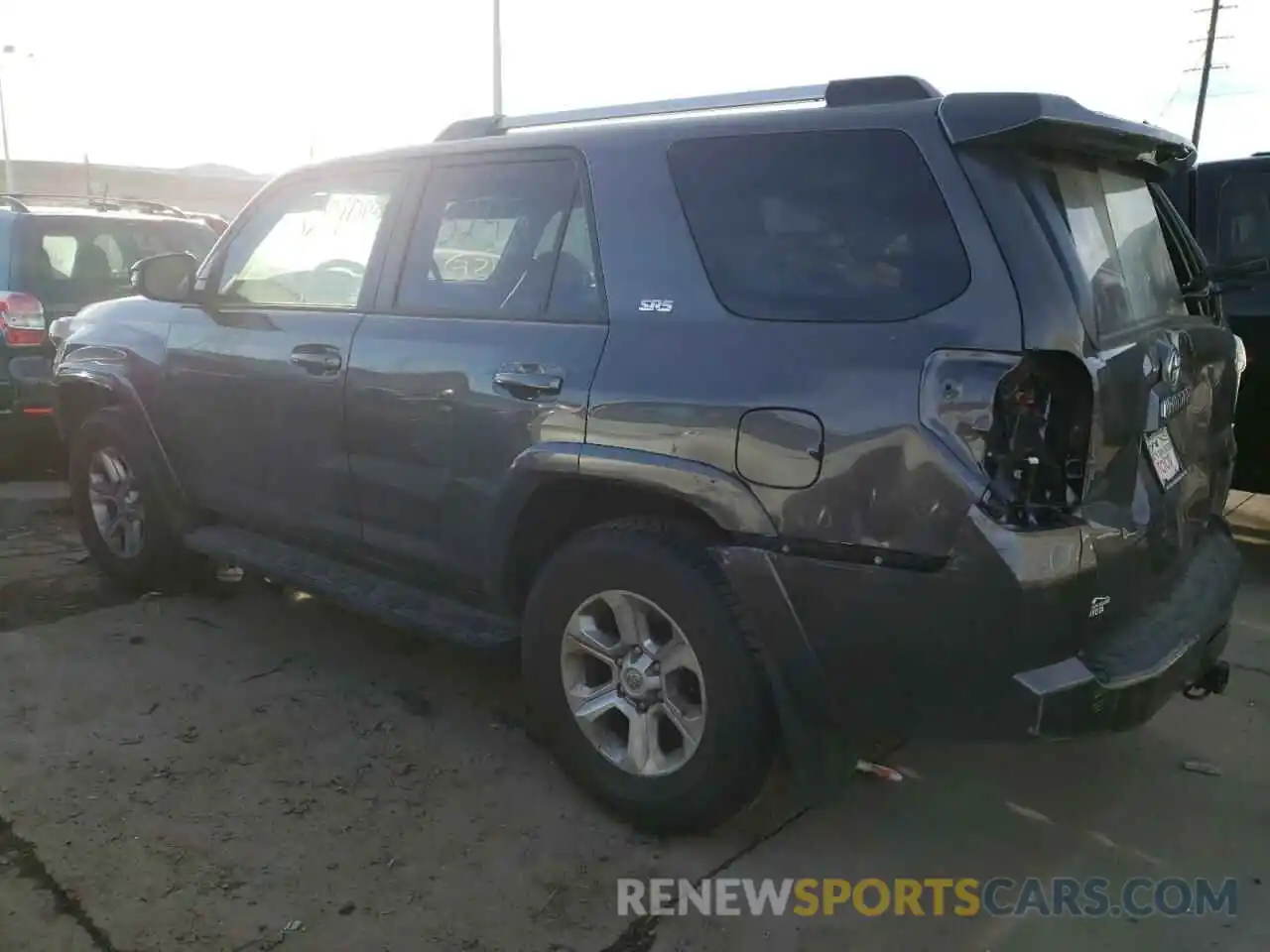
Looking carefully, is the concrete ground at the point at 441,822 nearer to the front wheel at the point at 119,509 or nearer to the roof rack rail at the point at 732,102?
the front wheel at the point at 119,509

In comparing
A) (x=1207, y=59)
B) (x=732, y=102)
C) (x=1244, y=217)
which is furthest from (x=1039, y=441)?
(x=1207, y=59)

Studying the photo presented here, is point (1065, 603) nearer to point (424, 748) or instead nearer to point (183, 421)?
point (424, 748)

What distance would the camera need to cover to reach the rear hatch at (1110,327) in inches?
92.3

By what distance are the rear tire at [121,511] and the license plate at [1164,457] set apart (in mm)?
3744

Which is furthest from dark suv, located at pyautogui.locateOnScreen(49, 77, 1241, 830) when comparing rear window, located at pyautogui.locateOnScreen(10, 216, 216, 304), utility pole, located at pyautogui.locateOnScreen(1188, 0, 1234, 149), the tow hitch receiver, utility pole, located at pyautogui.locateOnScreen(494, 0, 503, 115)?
utility pole, located at pyautogui.locateOnScreen(1188, 0, 1234, 149)

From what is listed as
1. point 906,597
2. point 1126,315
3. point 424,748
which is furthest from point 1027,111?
point 424,748

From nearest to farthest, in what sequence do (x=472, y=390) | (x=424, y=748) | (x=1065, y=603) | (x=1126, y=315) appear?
(x=1065, y=603)
(x=1126, y=315)
(x=472, y=390)
(x=424, y=748)

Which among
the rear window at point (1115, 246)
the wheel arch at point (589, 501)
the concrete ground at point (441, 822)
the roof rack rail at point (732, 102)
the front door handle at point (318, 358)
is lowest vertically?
the concrete ground at point (441, 822)

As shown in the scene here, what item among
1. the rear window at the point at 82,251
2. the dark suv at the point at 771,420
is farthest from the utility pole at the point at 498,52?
the dark suv at the point at 771,420

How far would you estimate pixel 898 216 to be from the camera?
2479mm

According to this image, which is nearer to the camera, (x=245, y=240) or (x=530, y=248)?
(x=530, y=248)

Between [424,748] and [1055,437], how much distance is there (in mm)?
2183

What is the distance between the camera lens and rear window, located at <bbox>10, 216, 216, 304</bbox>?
6574mm

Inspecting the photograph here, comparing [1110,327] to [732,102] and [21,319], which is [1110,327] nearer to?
[732,102]
